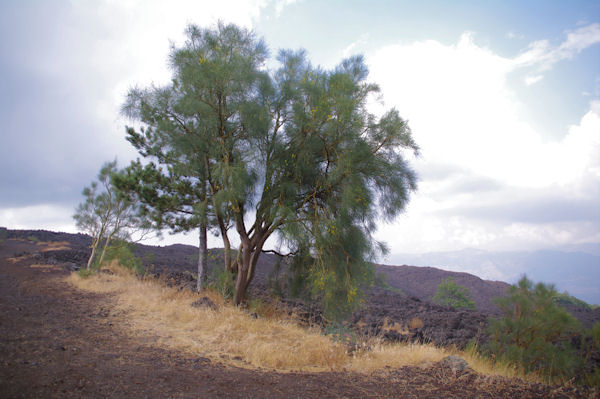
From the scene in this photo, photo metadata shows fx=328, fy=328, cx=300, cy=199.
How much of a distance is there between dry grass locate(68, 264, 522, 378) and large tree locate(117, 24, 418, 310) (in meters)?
1.56

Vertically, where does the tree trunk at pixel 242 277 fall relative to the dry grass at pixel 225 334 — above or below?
above

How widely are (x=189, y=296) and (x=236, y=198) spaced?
407 cm

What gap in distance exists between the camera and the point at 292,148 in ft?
29.4

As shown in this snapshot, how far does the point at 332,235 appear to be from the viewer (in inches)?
320

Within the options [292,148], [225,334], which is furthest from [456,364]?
[292,148]

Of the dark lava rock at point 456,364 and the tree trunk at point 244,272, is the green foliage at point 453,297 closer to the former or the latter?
the tree trunk at point 244,272

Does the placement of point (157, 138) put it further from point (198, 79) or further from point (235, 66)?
point (235, 66)

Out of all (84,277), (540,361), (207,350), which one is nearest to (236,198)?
(207,350)

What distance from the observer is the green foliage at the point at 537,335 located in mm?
7324

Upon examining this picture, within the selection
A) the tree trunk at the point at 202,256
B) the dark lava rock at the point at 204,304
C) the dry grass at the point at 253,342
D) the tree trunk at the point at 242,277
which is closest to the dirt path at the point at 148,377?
the dry grass at the point at 253,342

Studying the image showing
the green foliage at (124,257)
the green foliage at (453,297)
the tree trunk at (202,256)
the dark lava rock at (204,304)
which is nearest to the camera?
the dark lava rock at (204,304)

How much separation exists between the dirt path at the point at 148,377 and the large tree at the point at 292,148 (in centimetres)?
320

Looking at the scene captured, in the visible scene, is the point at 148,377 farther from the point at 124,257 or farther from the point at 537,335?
the point at 124,257

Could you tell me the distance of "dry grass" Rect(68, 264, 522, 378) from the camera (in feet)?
18.6
